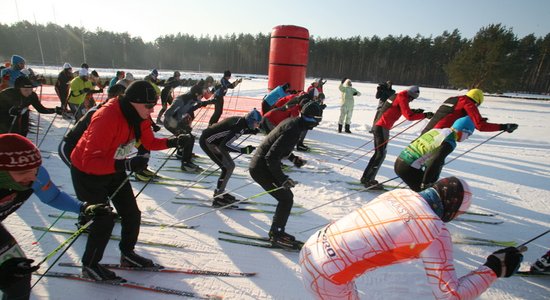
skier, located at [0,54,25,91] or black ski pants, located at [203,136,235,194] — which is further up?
skier, located at [0,54,25,91]

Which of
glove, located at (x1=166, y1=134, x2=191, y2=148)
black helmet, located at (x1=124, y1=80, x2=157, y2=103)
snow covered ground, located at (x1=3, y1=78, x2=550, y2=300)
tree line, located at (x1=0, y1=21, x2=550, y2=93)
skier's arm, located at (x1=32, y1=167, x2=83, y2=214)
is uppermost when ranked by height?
tree line, located at (x1=0, y1=21, x2=550, y2=93)

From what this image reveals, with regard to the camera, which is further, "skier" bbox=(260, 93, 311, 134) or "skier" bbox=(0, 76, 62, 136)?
"skier" bbox=(260, 93, 311, 134)

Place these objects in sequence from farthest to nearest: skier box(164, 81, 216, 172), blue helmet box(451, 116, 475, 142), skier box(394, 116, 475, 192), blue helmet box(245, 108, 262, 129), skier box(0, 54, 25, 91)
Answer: skier box(0, 54, 25, 91) → skier box(164, 81, 216, 172) → blue helmet box(245, 108, 262, 129) → blue helmet box(451, 116, 475, 142) → skier box(394, 116, 475, 192)

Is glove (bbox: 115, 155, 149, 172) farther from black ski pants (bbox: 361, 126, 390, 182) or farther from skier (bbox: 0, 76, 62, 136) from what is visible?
black ski pants (bbox: 361, 126, 390, 182)

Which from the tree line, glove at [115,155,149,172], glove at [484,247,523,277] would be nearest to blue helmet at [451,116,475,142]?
glove at [484,247,523,277]

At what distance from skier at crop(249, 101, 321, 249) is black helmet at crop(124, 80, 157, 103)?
1393 mm

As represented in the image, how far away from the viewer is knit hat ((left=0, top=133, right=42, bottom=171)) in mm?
1644

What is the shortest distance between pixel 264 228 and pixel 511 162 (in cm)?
707

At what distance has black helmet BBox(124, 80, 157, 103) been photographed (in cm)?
242

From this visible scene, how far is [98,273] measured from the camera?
2.65 metres

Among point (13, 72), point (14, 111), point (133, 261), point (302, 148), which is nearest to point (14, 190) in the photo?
point (133, 261)

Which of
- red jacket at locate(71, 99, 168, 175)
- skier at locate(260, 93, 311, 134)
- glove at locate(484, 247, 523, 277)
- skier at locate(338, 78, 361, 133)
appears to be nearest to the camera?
glove at locate(484, 247, 523, 277)

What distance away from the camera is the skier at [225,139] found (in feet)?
13.6

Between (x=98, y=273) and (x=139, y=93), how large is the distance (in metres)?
1.69
